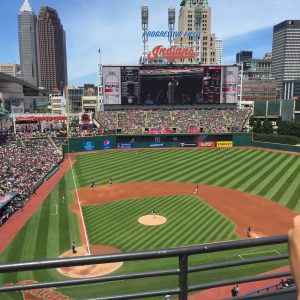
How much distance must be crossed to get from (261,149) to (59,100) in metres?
119

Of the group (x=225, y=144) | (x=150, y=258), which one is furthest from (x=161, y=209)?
(x=225, y=144)

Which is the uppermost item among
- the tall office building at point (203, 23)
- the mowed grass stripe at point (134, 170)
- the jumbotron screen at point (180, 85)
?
the tall office building at point (203, 23)

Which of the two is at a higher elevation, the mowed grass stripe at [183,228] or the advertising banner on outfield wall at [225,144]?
the advertising banner on outfield wall at [225,144]

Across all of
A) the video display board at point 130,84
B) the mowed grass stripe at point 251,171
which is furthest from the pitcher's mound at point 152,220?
the video display board at point 130,84

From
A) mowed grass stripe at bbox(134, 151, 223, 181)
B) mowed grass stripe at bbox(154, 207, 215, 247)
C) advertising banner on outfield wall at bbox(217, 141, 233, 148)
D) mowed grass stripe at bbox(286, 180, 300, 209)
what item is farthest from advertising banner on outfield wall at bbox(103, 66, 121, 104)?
mowed grass stripe at bbox(286, 180, 300, 209)

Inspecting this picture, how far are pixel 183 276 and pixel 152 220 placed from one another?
86.7 ft

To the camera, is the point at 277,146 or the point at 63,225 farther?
the point at 277,146

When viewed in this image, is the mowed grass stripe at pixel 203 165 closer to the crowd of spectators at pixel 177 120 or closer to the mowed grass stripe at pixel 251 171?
the mowed grass stripe at pixel 251 171

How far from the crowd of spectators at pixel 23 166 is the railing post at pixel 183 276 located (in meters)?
29.0

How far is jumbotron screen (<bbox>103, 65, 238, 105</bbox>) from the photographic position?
67.7 m

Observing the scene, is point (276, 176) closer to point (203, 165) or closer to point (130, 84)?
point (203, 165)

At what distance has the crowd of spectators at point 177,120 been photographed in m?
67.3

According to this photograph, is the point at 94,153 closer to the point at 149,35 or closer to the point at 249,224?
the point at 149,35

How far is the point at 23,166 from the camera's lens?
4472 centimetres
